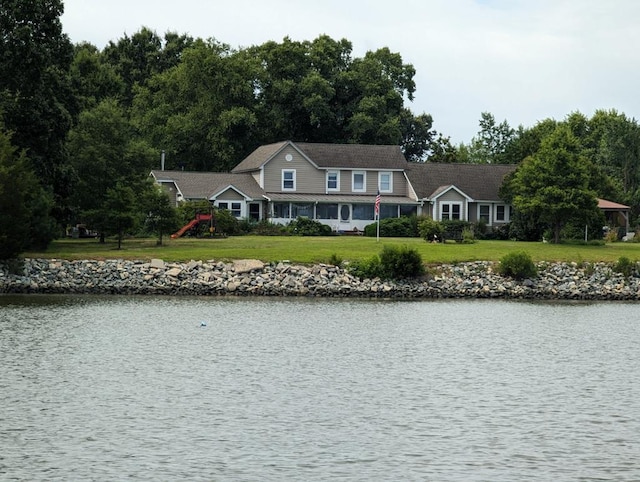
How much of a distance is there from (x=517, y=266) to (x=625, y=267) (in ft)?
19.4

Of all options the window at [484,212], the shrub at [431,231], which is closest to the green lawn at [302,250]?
A: the shrub at [431,231]

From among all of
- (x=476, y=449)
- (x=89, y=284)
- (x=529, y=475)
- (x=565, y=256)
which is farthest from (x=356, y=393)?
(x=565, y=256)

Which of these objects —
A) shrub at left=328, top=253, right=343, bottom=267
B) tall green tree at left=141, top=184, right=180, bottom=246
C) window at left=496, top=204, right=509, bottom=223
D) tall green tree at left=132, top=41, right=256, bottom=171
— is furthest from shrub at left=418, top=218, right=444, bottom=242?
tall green tree at left=132, top=41, right=256, bottom=171

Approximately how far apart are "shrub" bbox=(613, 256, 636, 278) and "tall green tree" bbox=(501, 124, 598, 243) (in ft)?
28.5

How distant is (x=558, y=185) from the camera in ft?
211

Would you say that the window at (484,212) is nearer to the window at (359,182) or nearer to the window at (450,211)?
the window at (450,211)

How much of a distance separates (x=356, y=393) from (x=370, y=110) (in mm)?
72971

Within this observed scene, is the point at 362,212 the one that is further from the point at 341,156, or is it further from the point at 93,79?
the point at 93,79

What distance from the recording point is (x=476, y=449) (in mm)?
19047

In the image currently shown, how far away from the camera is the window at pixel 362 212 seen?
82500 millimetres

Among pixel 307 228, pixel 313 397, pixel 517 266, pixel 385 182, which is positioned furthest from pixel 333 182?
pixel 313 397

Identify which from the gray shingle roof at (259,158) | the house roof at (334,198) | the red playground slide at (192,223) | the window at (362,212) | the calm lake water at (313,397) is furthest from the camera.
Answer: the gray shingle roof at (259,158)

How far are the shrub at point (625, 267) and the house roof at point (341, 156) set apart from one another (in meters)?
32.0

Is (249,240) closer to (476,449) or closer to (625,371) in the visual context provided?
(625,371)
